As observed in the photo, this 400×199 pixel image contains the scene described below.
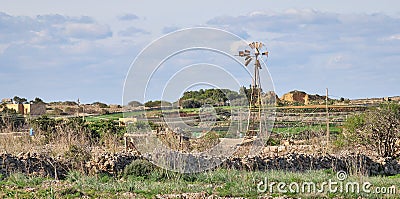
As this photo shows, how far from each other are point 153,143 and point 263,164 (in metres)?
3.00

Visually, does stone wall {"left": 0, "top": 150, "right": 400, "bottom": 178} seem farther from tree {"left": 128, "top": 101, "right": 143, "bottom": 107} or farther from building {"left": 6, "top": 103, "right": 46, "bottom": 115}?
building {"left": 6, "top": 103, "right": 46, "bottom": 115}

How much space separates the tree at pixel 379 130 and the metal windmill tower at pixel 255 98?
135 inches

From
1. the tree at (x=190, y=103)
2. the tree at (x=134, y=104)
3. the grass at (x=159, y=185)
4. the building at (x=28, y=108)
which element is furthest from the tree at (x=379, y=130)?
the building at (x=28, y=108)

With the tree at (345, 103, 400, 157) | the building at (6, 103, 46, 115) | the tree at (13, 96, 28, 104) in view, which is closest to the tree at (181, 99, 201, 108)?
the tree at (345, 103, 400, 157)

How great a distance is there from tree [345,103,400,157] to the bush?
893 cm

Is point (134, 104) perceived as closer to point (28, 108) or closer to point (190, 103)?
point (190, 103)

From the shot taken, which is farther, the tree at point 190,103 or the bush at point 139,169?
the tree at point 190,103

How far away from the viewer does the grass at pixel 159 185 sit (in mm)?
9844

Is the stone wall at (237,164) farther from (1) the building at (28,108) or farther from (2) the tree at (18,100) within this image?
(2) the tree at (18,100)

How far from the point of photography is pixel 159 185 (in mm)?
10852

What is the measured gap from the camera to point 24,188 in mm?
10516

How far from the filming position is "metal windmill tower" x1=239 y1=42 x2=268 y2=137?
1659cm

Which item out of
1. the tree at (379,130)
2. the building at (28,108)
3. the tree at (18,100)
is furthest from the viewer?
the tree at (18,100)

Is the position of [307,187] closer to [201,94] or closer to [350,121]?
[201,94]
